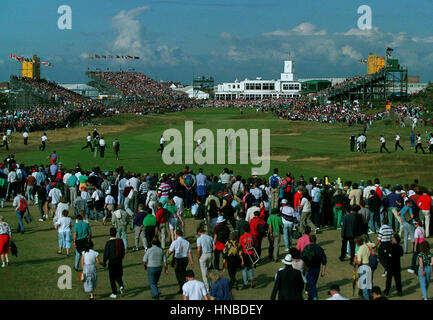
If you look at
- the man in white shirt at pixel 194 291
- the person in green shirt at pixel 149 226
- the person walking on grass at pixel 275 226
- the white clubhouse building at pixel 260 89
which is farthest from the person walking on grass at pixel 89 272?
the white clubhouse building at pixel 260 89

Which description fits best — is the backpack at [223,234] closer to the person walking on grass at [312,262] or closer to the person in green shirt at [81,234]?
the person walking on grass at [312,262]

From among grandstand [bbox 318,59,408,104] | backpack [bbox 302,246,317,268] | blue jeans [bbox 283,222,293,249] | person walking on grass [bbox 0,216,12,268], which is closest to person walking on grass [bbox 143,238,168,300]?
backpack [bbox 302,246,317,268]

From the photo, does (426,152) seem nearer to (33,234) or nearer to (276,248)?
(276,248)

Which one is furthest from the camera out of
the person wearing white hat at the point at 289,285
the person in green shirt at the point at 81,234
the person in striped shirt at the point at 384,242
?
the person in green shirt at the point at 81,234

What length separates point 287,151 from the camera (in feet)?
119

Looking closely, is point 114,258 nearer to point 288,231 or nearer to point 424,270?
point 288,231

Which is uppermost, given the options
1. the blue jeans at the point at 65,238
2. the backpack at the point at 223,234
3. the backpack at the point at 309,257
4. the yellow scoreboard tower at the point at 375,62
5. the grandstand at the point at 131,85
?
the yellow scoreboard tower at the point at 375,62

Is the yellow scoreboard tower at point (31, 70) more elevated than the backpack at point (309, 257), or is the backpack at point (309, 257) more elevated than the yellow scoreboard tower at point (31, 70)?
the yellow scoreboard tower at point (31, 70)

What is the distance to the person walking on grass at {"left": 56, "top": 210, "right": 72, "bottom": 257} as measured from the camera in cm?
1426

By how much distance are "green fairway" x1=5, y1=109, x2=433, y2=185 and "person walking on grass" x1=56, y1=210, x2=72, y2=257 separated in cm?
1436

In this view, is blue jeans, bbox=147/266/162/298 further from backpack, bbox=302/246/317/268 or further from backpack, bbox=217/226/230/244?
backpack, bbox=302/246/317/268

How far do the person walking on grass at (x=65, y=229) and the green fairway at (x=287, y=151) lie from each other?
14.4m

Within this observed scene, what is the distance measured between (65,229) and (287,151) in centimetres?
2371

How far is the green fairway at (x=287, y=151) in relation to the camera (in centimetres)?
2911
